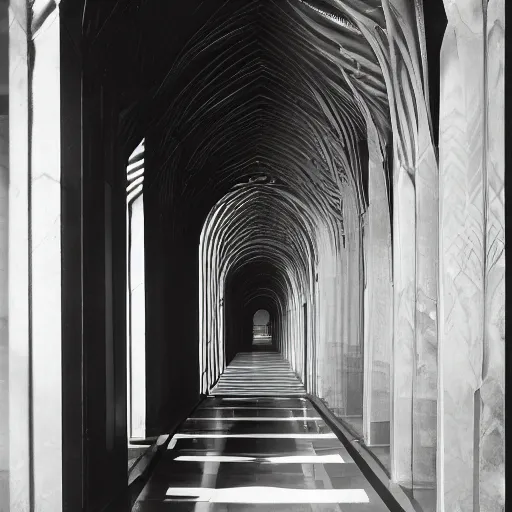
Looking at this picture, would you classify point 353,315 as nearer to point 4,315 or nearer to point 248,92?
point 248,92

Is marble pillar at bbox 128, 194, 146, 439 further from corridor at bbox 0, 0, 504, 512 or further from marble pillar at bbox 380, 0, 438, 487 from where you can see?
marble pillar at bbox 380, 0, 438, 487

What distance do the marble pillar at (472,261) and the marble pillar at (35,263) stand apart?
2400 mm

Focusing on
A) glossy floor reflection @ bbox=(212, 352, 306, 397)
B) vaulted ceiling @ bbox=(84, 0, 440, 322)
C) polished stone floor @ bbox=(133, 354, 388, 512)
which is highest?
vaulted ceiling @ bbox=(84, 0, 440, 322)

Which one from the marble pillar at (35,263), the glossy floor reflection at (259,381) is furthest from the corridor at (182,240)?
the glossy floor reflection at (259,381)

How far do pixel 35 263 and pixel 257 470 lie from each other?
3657 mm

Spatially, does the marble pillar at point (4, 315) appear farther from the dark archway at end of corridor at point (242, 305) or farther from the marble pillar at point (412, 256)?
the dark archway at end of corridor at point (242, 305)

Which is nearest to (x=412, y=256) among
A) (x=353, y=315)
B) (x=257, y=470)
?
(x=257, y=470)

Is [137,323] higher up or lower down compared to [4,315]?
lower down

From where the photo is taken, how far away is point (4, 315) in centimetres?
514

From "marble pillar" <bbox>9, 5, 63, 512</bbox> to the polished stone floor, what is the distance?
1.42 metres

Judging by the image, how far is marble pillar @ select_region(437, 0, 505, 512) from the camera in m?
4.25

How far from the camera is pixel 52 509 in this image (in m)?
5.09

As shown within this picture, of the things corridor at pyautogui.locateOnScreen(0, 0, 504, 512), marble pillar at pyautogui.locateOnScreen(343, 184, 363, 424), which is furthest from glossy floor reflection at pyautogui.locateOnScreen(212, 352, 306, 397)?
marble pillar at pyautogui.locateOnScreen(343, 184, 363, 424)

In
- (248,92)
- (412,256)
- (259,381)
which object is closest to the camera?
(412,256)
